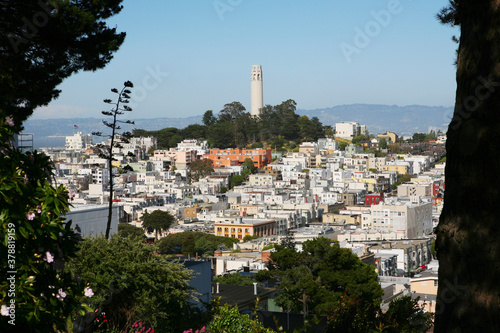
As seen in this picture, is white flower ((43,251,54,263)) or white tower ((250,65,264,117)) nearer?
white flower ((43,251,54,263))

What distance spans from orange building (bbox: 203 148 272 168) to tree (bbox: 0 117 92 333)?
5954cm

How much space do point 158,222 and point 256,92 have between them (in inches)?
1525

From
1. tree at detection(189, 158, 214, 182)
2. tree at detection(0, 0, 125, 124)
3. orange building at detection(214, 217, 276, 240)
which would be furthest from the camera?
tree at detection(189, 158, 214, 182)

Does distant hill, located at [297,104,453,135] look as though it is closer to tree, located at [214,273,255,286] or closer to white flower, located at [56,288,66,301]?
tree, located at [214,273,255,286]

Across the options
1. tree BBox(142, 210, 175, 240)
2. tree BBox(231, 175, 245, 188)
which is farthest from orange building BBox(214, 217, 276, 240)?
tree BBox(231, 175, 245, 188)

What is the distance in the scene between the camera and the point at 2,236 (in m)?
1.80

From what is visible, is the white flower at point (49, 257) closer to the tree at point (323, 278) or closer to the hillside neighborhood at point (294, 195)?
the tree at point (323, 278)

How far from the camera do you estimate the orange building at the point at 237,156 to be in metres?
62.0

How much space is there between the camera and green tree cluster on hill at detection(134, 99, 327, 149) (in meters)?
65.2

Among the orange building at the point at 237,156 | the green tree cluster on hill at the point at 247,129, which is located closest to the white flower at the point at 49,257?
the orange building at the point at 237,156

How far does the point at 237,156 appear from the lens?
6206cm

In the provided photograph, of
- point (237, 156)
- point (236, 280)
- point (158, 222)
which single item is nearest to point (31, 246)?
point (236, 280)

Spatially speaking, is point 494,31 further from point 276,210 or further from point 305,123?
point 305,123

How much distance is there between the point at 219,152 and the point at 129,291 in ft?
191
